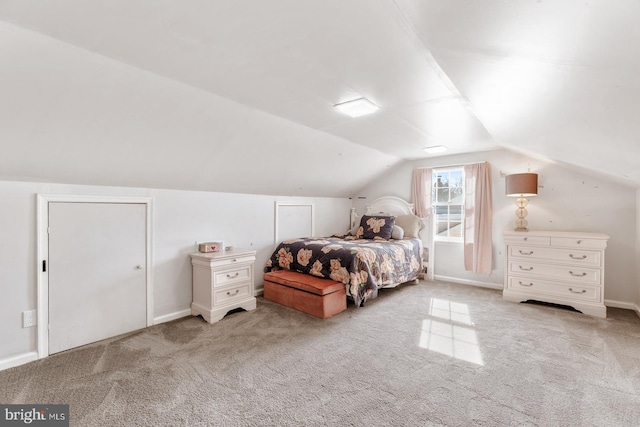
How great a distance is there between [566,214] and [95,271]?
555 cm

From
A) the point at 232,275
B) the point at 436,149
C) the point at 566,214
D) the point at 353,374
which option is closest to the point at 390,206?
the point at 436,149

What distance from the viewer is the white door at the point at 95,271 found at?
2463 millimetres

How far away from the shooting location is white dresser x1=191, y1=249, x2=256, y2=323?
3.10 meters

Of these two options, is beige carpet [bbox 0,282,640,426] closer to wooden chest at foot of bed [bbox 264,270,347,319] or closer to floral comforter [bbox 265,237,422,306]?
wooden chest at foot of bed [bbox 264,270,347,319]

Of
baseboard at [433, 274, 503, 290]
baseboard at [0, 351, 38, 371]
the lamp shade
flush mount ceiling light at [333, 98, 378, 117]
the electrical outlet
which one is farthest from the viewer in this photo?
baseboard at [433, 274, 503, 290]

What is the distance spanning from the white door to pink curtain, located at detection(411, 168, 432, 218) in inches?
162

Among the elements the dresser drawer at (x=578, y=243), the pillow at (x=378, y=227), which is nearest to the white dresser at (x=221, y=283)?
the pillow at (x=378, y=227)

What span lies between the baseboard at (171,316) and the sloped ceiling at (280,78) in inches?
56.5

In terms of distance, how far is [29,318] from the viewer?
91.0 inches

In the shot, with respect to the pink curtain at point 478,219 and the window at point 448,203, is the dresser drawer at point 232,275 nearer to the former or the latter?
the window at point 448,203

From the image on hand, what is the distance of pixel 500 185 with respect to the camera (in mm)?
4316

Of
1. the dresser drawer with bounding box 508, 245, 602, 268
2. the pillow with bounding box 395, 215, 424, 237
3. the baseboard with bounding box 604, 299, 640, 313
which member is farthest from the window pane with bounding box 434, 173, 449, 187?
the baseboard with bounding box 604, 299, 640, 313

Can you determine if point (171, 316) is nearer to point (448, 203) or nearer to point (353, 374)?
point (353, 374)

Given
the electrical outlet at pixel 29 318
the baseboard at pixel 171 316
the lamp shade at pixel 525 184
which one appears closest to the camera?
the electrical outlet at pixel 29 318
